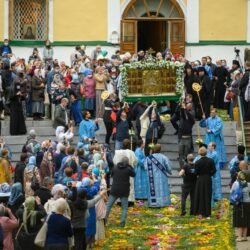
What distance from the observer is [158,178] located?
31.6 m

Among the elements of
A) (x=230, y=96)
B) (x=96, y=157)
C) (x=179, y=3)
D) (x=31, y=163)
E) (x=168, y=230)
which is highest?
(x=179, y=3)

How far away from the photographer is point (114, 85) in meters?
37.9

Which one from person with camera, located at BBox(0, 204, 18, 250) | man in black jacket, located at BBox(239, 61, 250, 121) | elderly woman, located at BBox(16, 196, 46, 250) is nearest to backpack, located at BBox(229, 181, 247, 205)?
elderly woman, located at BBox(16, 196, 46, 250)

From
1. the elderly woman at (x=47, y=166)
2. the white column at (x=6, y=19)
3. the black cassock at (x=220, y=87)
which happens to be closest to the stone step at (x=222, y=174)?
the elderly woman at (x=47, y=166)

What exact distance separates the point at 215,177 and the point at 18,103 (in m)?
6.69

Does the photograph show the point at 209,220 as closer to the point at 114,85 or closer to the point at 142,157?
the point at 142,157

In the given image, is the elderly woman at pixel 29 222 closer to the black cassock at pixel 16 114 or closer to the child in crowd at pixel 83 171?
the child in crowd at pixel 83 171

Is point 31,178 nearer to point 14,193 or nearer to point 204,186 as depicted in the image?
point 14,193

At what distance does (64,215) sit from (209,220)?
714 centimetres

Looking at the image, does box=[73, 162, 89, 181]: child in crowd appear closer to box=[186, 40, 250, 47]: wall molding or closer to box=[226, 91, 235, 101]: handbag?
box=[226, 91, 235, 101]: handbag

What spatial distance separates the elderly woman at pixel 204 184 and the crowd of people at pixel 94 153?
0.07 ft

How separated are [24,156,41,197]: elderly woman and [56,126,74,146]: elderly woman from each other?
3.10m

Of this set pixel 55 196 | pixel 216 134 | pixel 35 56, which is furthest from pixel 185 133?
pixel 55 196

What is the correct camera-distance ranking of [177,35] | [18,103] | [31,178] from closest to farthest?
[31,178] → [18,103] → [177,35]
